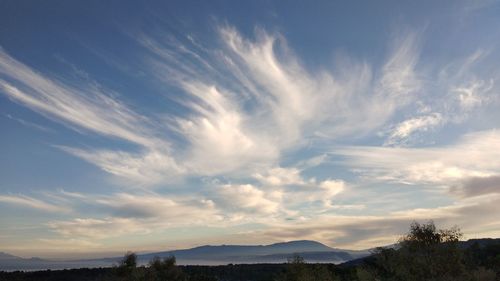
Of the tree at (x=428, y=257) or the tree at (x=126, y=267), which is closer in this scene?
the tree at (x=428, y=257)

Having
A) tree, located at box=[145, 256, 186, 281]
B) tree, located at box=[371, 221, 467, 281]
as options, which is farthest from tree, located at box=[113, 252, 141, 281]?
A: tree, located at box=[371, 221, 467, 281]

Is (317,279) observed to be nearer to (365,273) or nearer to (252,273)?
(365,273)

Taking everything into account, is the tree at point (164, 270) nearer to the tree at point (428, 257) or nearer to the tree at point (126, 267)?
the tree at point (126, 267)

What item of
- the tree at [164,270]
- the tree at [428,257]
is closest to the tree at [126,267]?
the tree at [164,270]

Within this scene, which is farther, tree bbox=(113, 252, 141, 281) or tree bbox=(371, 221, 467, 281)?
tree bbox=(113, 252, 141, 281)

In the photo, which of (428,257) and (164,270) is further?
(164,270)

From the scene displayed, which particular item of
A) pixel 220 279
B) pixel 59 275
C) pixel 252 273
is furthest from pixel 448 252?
pixel 59 275

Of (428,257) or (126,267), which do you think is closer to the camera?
(428,257)

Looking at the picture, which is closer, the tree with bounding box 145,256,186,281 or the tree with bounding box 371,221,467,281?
the tree with bounding box 371,221,467,281

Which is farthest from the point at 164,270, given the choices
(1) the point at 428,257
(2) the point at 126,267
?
(1) the point at 428,257

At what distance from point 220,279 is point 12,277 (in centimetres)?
4344

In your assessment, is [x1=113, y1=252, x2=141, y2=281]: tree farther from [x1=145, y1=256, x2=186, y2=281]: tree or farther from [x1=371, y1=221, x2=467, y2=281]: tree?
[x1=371, y1=221, x2=467, y2=281]: tree

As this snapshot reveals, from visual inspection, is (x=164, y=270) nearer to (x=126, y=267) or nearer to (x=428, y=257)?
(x=126, y=267)

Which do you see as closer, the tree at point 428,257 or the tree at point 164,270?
the tree at point 428,257
